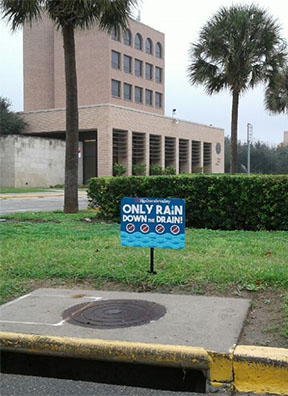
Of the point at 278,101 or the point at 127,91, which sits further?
the point at 127,91

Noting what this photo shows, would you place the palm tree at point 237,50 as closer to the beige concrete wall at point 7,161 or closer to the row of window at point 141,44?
the beige concrete wall at point 7,161

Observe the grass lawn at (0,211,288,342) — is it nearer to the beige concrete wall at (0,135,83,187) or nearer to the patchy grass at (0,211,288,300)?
the patchy grass at (0,211,288,300)

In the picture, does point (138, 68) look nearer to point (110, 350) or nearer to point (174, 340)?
point (174, 340)

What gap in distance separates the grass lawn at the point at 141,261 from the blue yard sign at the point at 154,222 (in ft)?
1.34

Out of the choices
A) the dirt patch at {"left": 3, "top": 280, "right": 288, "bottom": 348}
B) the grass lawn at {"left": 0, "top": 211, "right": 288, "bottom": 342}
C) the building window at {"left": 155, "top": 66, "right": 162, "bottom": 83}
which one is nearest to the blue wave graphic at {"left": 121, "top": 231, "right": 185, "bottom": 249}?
the grass lawn at {"left": 0, "top": 211, "right": 288, "bottom": 342}

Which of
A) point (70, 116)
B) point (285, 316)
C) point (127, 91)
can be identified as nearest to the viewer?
point (285, 316)

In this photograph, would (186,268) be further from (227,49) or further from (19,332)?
(227,49)

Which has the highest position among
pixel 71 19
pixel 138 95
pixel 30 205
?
pixel 138 95

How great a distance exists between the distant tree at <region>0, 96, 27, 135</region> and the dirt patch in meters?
39.7

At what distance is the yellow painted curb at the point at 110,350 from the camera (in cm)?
369

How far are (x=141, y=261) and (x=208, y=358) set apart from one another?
3067mm

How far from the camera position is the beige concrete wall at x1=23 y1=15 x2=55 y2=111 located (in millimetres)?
55125

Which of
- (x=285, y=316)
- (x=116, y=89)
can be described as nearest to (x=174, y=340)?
(x=285, y=316)

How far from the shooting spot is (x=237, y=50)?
2255cm
